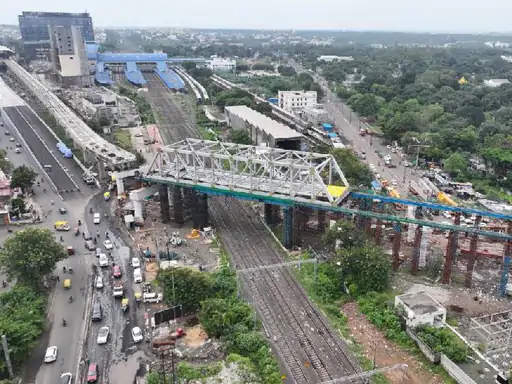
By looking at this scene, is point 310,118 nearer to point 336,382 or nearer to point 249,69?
point 336,382

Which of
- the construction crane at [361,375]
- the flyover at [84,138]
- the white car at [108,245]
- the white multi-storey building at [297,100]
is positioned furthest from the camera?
the white multi-storey building at [297,100]

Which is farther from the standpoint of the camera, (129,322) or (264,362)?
(129,322)

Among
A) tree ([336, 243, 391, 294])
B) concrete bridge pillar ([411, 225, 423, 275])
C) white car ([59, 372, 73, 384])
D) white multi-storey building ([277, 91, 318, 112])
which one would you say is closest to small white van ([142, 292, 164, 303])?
white car ([59, 372, 73, 384])

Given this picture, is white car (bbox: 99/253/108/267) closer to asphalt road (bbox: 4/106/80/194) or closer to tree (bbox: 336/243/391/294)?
asphalt road (bbox: 4/106/80/194)

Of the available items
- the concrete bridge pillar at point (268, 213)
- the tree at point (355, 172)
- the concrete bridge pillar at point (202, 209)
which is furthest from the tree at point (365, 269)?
the tree at point (355, 172)

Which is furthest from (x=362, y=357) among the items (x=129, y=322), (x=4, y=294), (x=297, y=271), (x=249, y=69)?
(x=249, y=69)

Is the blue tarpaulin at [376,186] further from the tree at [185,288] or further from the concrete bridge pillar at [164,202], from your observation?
the tree at [185,288]
